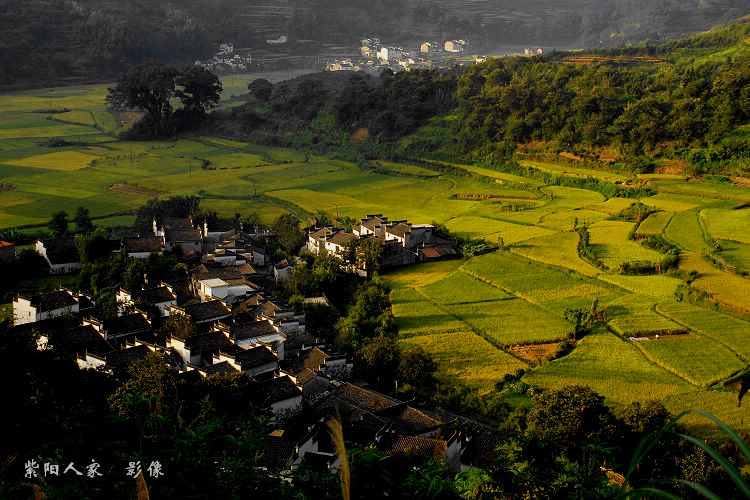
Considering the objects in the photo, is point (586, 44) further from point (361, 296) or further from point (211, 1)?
point (361, 296)

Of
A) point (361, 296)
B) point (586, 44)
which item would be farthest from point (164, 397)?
point (586, 44)

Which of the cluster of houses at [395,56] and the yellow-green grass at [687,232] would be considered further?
the cluster of houses at [395,56]

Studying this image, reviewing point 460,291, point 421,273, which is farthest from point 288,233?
point 460,291

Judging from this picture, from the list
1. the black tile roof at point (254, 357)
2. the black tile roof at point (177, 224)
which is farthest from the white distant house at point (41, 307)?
the black tile roof at point (177, 224)

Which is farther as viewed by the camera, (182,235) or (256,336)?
(182,235)

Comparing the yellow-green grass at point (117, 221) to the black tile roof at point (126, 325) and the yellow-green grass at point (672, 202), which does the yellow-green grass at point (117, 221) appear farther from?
the yellow-green grass at point (672, 202)

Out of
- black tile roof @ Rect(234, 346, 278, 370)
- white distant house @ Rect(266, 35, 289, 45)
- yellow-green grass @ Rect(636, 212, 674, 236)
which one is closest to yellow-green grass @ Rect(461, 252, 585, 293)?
yellow-green grass @ Rect(636, 212, 674, 236)

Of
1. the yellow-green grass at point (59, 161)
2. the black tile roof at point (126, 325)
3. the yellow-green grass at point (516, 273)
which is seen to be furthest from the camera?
the yellow-green grass at point (59, 161)

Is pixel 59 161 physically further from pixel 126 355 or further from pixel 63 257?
pixel 126 355
